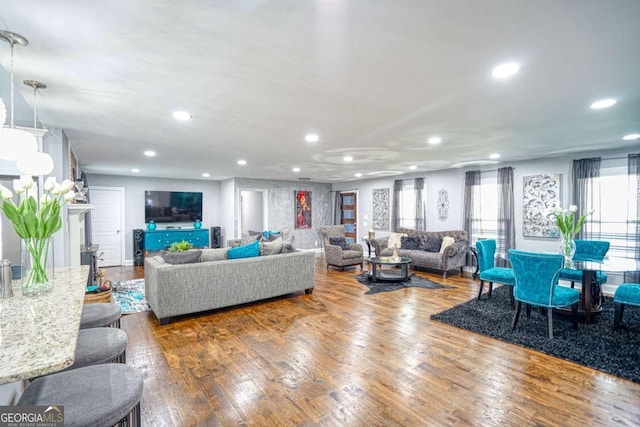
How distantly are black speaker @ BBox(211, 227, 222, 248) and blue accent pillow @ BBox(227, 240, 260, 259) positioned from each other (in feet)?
16.4

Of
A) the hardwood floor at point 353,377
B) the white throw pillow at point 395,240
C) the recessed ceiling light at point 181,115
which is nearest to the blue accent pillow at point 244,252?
the hardwood floor at point 353,377

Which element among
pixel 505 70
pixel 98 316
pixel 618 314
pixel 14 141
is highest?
pixel 505 70

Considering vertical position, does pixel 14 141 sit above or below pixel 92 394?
above

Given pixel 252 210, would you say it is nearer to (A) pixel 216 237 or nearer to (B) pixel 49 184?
(A) pixel 216 237

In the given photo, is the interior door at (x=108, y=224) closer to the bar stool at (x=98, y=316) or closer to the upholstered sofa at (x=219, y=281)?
the upholstered sofa at (x=219, y=281)

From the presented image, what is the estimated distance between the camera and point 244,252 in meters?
4.58

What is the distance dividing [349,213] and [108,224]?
6.84 m

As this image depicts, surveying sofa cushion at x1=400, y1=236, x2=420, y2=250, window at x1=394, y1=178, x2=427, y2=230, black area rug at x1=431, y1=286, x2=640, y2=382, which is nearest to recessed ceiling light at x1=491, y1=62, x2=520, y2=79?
black area rug at x1=431, y1=286, x2=640, y2=382

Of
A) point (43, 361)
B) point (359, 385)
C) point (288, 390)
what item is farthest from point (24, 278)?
point (359, 385)

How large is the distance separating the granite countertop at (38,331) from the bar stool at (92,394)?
217 millimetres

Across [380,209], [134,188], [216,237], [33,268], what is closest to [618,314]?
[33,268]

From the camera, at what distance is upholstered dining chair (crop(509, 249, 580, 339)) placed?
3.31 meters

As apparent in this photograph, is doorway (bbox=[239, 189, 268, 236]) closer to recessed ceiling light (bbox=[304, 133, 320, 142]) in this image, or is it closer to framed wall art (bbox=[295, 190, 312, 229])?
framed wall art (bbox=[295, 190, 312, 229])

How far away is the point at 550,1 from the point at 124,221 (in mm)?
9274
